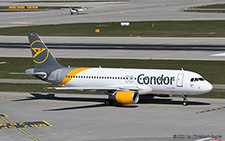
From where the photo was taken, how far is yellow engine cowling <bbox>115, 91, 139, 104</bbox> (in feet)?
170

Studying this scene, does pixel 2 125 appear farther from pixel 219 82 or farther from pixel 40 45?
pixel 219 82

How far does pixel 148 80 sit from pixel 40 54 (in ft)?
46.8

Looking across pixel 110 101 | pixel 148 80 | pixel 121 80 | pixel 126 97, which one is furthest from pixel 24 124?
pixel 148 80

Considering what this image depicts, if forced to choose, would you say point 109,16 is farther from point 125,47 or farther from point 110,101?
point 110,101

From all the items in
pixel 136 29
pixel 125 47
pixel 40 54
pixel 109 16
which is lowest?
pixel 125 47

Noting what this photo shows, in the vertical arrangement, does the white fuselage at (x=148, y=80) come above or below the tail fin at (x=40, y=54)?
below

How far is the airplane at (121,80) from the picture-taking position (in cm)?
5241

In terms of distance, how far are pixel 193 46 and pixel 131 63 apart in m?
25.1

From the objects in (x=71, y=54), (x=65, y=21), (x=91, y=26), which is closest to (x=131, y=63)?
(x=71, y=54)

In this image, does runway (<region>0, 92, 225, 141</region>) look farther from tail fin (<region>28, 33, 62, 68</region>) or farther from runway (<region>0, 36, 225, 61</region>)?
runway (<region>0, 36, 225, 61</region>)

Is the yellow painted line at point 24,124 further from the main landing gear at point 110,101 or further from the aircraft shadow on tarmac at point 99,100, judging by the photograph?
the main landing gear at point 110,101

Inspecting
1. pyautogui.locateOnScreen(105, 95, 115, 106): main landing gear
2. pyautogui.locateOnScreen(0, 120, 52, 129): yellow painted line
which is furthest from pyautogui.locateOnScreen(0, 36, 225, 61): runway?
pyautogui.locateOnScreen(0, 120, 52, 129): yellow painted line

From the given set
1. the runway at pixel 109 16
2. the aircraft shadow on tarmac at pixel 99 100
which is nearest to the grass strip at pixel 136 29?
the runway at pixel 109 16

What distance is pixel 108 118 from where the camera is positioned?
1881 inches
